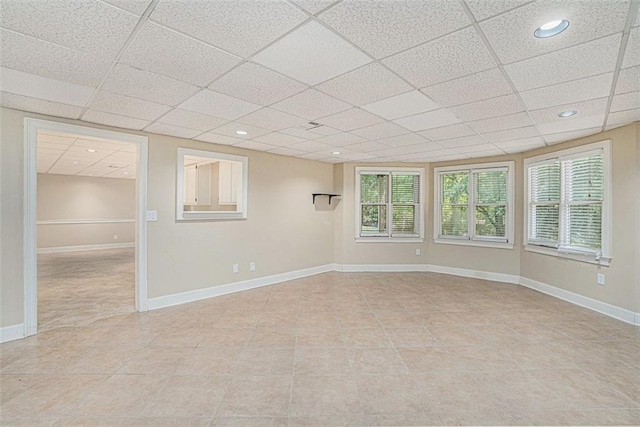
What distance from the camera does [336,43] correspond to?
1.82 metres

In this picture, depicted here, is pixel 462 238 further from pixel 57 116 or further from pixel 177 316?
pixel 57 116

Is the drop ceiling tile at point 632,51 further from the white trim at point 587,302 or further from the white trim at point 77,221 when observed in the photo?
the white trim at point 77,221

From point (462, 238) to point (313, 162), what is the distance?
3297mm

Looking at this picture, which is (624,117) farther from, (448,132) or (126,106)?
(126,106)

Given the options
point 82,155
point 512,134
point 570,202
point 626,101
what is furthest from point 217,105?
point 82,155

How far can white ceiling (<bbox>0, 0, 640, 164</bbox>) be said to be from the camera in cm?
154

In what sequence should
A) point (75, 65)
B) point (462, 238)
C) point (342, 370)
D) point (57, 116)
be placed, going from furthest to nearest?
point (462, 238)
point (57, 116)
point (342, 370)
point (75, 65)

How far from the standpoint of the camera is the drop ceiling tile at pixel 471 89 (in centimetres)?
224

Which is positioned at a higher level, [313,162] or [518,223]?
[313,162]

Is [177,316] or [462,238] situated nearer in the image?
[177,316]

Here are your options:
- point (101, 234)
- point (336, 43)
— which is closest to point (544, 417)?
point (336, 43)

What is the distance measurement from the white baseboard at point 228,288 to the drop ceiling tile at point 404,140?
2870 millimetres

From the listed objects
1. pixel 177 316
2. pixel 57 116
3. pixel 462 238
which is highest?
pixel 57 116

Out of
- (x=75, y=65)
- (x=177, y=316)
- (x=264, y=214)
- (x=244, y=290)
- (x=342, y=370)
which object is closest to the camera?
(x=75, y=65)
